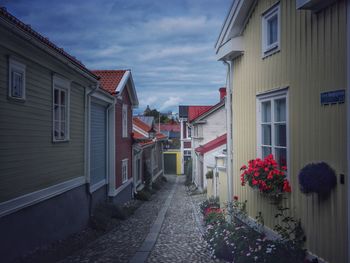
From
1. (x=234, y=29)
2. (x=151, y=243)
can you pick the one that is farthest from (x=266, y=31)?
(x=151, y=243)

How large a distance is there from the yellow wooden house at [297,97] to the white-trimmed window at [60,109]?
13.3 feet

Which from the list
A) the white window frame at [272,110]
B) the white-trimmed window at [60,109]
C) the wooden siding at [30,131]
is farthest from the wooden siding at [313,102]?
the white-trimmed window at [60,109]

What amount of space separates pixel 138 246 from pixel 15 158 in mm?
3985

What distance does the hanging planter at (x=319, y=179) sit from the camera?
502cm

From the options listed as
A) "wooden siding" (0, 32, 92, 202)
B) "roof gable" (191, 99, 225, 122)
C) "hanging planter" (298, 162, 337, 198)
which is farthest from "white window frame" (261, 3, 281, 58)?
"roof gable" (191, 99, 225, 122)

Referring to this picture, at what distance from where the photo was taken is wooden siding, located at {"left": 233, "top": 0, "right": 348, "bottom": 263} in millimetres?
4922

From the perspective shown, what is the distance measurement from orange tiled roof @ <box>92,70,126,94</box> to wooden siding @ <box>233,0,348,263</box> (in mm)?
9305

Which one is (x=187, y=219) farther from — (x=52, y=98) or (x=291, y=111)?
(x=291, y=111)

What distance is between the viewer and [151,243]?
9.75 metres

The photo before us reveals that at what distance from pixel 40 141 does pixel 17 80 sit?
A: 154 centimetres

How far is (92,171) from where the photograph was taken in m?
13.0

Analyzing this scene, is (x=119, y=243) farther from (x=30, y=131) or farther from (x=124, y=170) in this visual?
(x=124, y=170)

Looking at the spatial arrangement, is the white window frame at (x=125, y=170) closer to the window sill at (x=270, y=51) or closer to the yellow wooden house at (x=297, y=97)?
the yellow wooden house at (x=297, y=97)

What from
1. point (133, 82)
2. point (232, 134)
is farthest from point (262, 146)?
point (133, 82)
